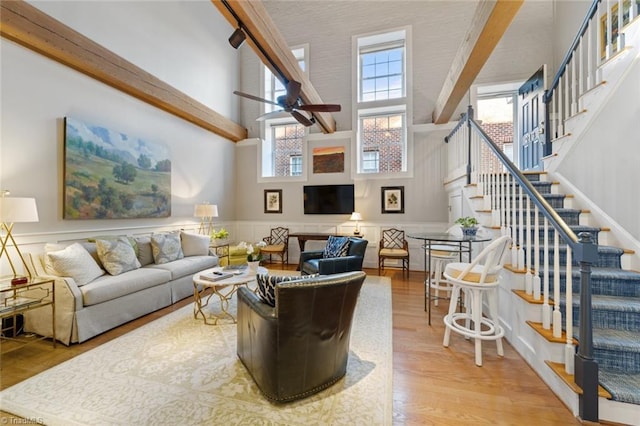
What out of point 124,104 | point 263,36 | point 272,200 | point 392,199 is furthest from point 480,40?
point 272,200

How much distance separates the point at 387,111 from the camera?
237 inches

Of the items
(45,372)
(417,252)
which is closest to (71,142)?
(45,372)

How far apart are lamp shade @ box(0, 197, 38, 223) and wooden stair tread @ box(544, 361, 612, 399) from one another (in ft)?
14.8

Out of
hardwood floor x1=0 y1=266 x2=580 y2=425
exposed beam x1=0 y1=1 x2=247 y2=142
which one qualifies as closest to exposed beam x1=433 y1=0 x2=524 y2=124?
hardwood floor x1=0 y1=266 x2=580 y2=425

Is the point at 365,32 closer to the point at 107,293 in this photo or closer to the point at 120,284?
the point at 120,284

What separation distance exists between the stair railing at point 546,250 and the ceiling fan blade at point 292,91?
7.96ft

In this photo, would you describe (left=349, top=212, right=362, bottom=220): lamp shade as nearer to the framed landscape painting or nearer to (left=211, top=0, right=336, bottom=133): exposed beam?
(left=211, top=0, right=336, bottom=133): exposed beam

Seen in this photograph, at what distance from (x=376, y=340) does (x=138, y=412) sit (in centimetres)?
198

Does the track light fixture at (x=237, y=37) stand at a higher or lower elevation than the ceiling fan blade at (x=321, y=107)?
higher

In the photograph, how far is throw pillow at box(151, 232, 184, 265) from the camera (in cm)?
389

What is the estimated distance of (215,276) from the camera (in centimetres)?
308

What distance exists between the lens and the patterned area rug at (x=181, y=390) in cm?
165

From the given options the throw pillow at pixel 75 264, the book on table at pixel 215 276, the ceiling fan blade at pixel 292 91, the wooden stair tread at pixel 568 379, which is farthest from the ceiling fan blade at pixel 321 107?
the wooden stair tread at pixel 568 379

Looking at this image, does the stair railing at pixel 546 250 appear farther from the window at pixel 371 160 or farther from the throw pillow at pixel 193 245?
the throw pillow at pixel 193 245
